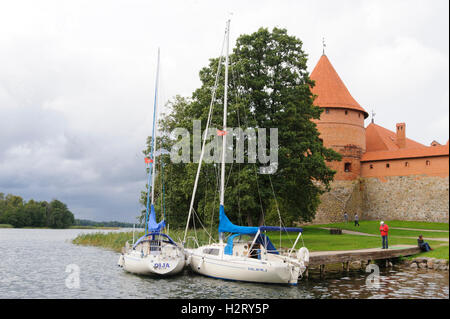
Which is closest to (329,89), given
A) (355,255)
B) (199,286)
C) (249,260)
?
(355,255)

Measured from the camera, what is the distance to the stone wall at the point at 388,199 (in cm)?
4288

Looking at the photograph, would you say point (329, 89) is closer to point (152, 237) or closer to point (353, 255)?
point (353, 255)

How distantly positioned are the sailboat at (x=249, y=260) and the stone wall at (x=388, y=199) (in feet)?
96.3

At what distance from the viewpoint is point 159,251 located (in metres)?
22.1

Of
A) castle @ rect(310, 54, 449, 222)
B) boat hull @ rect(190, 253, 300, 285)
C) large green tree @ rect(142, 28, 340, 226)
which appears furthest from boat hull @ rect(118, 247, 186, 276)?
castle @ rect(310, 54, 449, 222)

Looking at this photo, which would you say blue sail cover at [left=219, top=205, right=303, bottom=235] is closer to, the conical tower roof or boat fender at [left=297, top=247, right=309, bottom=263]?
boat fender at [left=297, top=247, right=309, bottom=263]

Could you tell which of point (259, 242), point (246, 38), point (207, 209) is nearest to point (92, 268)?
point (207, 209)

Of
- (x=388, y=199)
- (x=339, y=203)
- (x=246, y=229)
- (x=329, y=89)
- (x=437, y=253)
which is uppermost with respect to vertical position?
(x=329, y=89)

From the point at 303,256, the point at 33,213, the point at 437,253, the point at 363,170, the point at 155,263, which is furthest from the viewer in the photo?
the point at 33,213

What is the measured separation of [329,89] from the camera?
49.1m

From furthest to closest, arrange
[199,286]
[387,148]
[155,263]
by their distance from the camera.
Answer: [387,148] → [155,263] → [199,286]

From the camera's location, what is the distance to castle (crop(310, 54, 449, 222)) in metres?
43.7

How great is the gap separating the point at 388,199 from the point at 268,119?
25.4 m

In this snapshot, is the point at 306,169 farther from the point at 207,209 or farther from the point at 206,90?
the point at 206,90
